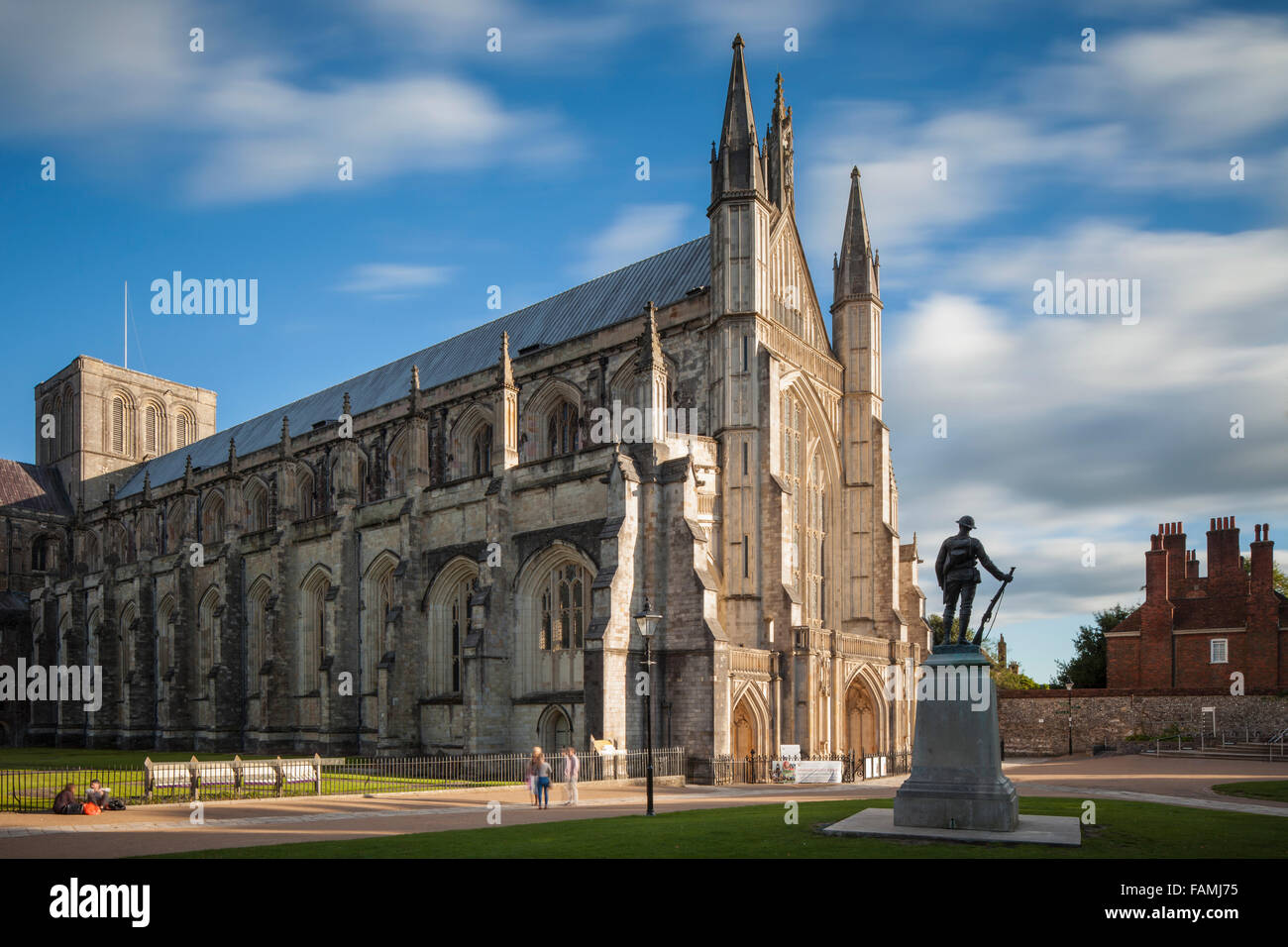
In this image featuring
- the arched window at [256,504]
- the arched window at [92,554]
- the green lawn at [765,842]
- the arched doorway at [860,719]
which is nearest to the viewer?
the green lawn at [765,842]

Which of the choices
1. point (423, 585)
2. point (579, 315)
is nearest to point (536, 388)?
point (579, 315)

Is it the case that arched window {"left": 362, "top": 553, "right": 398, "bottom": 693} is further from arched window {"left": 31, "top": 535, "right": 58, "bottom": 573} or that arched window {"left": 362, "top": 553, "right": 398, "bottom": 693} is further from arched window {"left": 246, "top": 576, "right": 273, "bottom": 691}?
arched window {"left": 31, "top": 535, "right": 58, "bottom": 573}

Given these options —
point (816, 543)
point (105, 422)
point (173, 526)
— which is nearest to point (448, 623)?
point (816, 543)

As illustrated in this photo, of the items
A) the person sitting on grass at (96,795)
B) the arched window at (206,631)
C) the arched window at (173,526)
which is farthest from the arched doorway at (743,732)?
the arched window at (173,526)

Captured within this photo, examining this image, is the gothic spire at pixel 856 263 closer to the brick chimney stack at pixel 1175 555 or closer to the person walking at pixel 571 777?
the brick chimney stack at pixel 1175 555

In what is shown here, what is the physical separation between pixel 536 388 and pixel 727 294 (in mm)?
9646

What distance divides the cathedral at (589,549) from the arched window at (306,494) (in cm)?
11

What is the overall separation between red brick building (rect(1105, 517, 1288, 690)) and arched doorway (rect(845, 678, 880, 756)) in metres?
15.3

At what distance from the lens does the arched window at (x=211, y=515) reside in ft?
186

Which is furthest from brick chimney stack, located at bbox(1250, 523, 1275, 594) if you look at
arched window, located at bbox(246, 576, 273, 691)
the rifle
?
arched window, located at bbox(246, 576, 273, 691)

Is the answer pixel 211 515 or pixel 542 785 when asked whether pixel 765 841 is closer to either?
pixel 542 785

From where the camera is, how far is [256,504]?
5447 centimetres

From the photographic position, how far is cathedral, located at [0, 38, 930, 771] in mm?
28656
